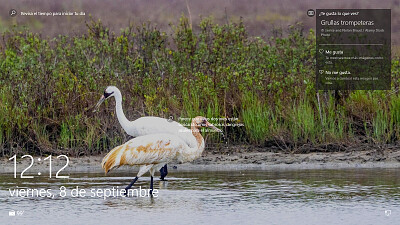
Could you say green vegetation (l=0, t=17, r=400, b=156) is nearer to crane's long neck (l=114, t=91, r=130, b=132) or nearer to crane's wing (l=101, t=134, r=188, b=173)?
crane's long neck (l=114, t=91, r=130, b=132)

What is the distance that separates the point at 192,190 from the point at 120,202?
94cm

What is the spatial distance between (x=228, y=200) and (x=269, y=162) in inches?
131

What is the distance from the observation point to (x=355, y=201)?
8711 mm

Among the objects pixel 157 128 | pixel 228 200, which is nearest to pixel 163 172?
pixel 157 128

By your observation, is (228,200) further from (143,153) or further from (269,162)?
(269,162)

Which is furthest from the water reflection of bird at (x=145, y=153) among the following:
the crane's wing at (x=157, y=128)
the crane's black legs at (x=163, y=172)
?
the crane's wing at (x=157, y=128)

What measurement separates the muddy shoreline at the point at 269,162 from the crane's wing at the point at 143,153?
2275 millimetres

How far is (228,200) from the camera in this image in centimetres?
889

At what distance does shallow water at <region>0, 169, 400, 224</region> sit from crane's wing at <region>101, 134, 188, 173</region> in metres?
0.41

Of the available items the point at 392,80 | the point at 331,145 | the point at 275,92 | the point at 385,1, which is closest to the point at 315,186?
the point at 331,145

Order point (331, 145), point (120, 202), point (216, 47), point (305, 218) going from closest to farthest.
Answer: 1. point (305, 218)
2. point (120, 202)
3. point (331, 145)
4. point (216, 47)

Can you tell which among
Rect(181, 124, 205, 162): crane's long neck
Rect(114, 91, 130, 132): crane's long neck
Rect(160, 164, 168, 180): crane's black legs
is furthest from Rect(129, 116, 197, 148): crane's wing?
Rect(181, 124, 205, 162): crane's long neck

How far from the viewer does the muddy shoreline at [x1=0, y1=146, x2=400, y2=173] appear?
11.9 m

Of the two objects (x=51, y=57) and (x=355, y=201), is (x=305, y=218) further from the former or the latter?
(x=51, y=57)
